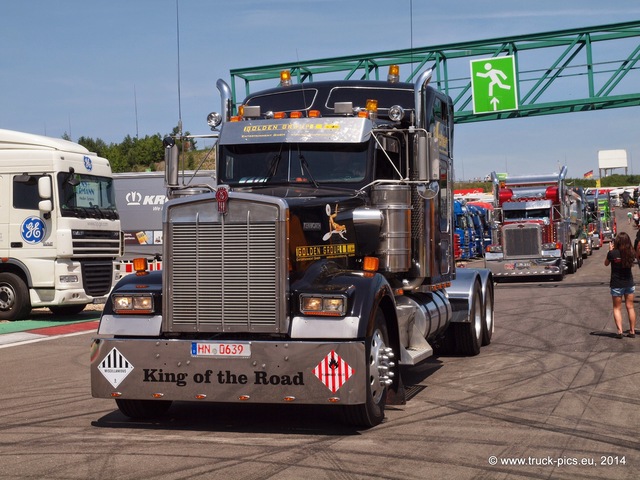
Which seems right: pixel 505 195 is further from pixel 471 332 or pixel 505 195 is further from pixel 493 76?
pixel 471 332

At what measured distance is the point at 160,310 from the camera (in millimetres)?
8570

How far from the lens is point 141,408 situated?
902 centimetres

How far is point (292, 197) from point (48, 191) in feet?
37.2

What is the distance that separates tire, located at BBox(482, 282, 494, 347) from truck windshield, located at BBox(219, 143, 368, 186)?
16.4 ft

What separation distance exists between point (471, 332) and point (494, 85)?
1969 cm

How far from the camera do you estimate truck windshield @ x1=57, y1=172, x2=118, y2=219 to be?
1991 centimetres

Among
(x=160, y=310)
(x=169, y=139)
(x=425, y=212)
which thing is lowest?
(x=160, y=310)

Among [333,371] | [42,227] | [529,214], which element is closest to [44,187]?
[42,227]

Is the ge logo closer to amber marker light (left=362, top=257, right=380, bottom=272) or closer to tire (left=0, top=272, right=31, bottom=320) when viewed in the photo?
tire (left=0, top=272, right=31, bottom=320)

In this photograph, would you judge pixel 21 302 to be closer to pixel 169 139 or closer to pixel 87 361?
pixel 87 361

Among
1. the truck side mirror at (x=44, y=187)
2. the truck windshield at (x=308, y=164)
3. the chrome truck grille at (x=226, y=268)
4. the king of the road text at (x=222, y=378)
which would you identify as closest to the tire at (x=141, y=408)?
the king of the road text at (x=222, y=378)

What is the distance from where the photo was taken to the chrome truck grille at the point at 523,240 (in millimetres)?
33469

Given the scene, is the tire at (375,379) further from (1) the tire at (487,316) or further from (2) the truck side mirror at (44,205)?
(2) the truck side mirror at (44,205)

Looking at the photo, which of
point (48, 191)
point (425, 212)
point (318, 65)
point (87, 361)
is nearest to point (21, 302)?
point (48, 191)
